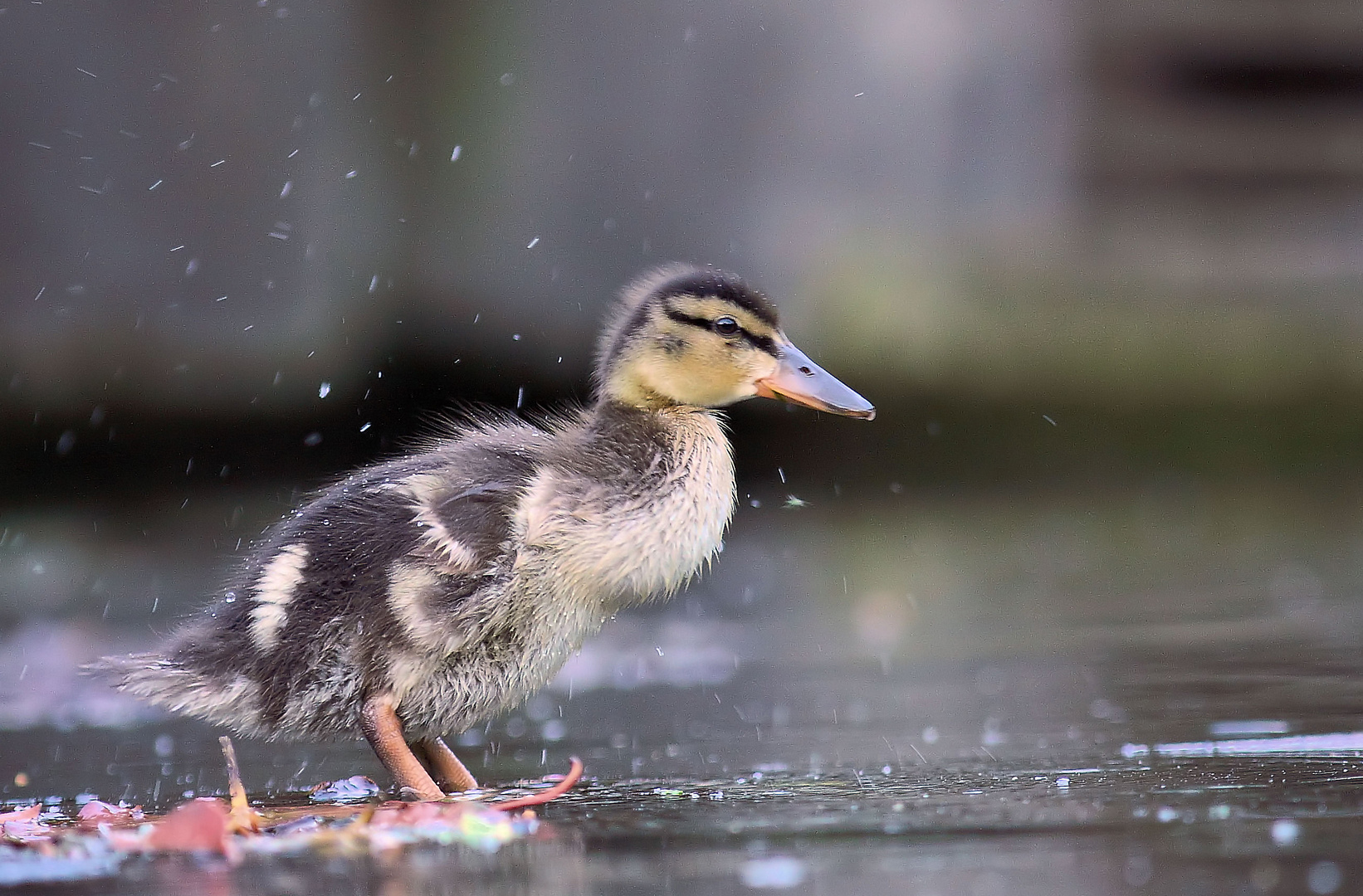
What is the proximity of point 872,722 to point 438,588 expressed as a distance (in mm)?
1074

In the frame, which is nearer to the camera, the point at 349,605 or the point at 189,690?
the point at 349,605

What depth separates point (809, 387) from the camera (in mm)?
3910

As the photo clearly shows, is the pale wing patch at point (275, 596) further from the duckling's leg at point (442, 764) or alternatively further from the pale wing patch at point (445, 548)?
the duckling's leg at point (442, 764)

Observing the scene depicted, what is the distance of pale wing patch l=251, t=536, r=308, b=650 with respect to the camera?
340cm

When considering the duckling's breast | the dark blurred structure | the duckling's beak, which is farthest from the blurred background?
the duckling's breast

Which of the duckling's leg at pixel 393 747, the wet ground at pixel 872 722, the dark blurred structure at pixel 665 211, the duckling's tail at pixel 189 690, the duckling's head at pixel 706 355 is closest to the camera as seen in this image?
the wet ground at pixel 872 722

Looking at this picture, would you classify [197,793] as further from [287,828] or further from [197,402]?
[197,402]

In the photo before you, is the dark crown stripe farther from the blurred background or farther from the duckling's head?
the blurred background

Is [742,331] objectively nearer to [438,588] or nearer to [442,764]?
[438,588]

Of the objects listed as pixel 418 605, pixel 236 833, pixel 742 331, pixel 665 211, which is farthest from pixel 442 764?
pixel 665 211

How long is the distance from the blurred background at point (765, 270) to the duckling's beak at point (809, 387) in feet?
6.11

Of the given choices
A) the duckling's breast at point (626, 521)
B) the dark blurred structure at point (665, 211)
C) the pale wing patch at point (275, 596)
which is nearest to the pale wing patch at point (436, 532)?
the duckling's breast at point (626, 521)

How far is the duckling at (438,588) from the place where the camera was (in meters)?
3.35

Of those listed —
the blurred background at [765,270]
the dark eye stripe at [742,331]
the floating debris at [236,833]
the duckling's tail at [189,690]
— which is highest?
the blurred background at [765,270]
